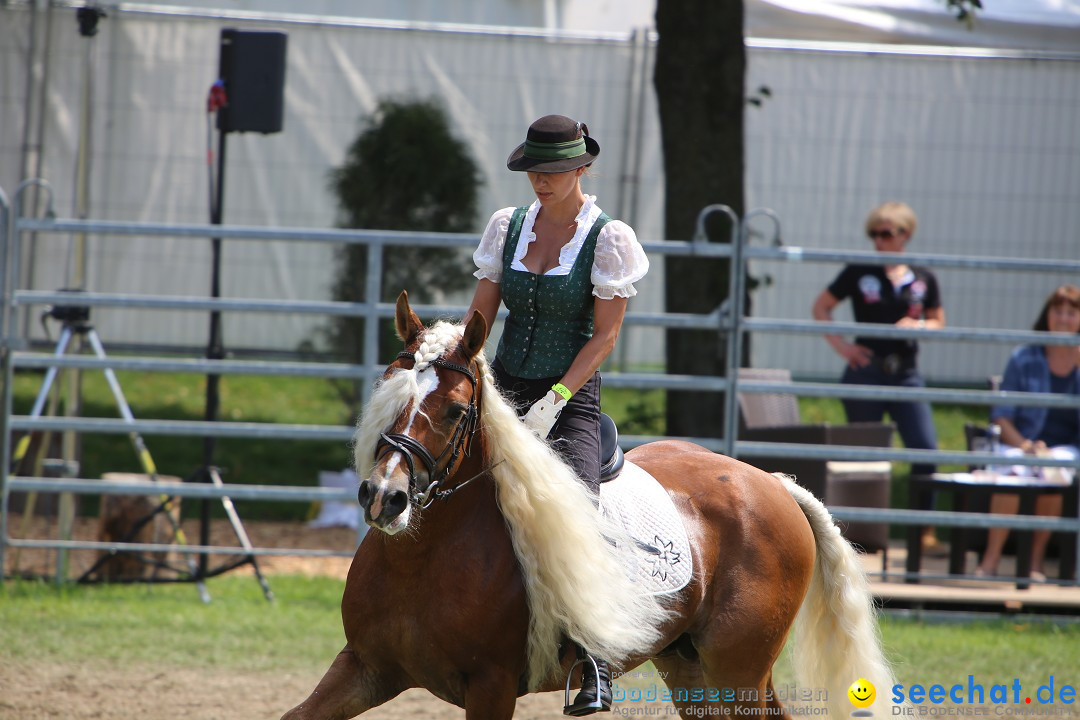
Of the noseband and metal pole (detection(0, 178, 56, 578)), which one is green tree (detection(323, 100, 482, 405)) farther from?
the noseband

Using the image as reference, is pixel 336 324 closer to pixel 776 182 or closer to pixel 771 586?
pixel 776 182

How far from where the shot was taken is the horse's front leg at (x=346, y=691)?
10.7ft

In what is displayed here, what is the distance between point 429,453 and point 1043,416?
5625mm

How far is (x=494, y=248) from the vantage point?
12.2 feet

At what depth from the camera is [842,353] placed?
7.59 metres

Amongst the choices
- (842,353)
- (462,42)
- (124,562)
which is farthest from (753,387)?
(462,42)

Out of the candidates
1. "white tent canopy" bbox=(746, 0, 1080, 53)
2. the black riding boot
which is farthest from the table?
"white tent canopy" bbox=(746, 0, 1080, 53)

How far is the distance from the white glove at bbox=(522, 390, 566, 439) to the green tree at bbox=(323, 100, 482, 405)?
6.15 meters

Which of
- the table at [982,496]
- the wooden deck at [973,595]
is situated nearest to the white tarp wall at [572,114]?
the table at [982,496]

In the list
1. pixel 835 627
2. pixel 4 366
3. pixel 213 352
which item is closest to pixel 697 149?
pixel 213 352

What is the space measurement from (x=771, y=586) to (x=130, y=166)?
809 centimetres

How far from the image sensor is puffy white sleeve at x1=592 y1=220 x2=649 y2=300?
3537mm

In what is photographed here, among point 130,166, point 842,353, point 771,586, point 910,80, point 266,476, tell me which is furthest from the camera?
point 910,80

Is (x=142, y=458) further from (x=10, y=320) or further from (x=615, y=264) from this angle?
(x=615, y=264)
